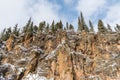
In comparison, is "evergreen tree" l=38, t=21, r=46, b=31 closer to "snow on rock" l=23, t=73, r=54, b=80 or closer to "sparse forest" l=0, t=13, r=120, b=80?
"sparse forest" l=0, t=13, r=120, b=80

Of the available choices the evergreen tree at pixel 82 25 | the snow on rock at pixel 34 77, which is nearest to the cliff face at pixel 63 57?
the snow on rock at pixel 34 77

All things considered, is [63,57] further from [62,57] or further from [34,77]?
[34,77]

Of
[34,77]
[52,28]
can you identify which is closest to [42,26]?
[52,28]

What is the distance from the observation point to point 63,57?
57.5 m

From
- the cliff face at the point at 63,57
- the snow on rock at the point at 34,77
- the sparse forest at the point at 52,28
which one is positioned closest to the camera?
the snow on rock at the point at 34,77

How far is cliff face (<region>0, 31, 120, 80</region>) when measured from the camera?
5437cm

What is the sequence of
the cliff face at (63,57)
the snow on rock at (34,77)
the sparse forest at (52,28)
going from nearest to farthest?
1. the snow on rock at (34,77)
2. the cliff face at (63,57)
3. the sparse forest at (52,28)

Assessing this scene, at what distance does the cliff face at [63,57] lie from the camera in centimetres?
5437

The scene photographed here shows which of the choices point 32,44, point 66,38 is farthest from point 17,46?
point 66,38

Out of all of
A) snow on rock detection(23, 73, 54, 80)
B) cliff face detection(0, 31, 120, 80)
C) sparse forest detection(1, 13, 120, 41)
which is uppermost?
sparse forest detection(1, 13, 120, 41)

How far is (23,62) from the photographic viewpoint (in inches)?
2373

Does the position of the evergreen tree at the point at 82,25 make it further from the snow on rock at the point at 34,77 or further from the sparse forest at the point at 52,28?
the snow on rock at the point at 34,77

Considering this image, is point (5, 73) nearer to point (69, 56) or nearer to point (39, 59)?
point (39, 59)

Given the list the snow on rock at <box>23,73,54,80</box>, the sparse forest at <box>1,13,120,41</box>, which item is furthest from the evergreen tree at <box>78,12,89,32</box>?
the snow on rock at <box>23,73,54,80</box>
